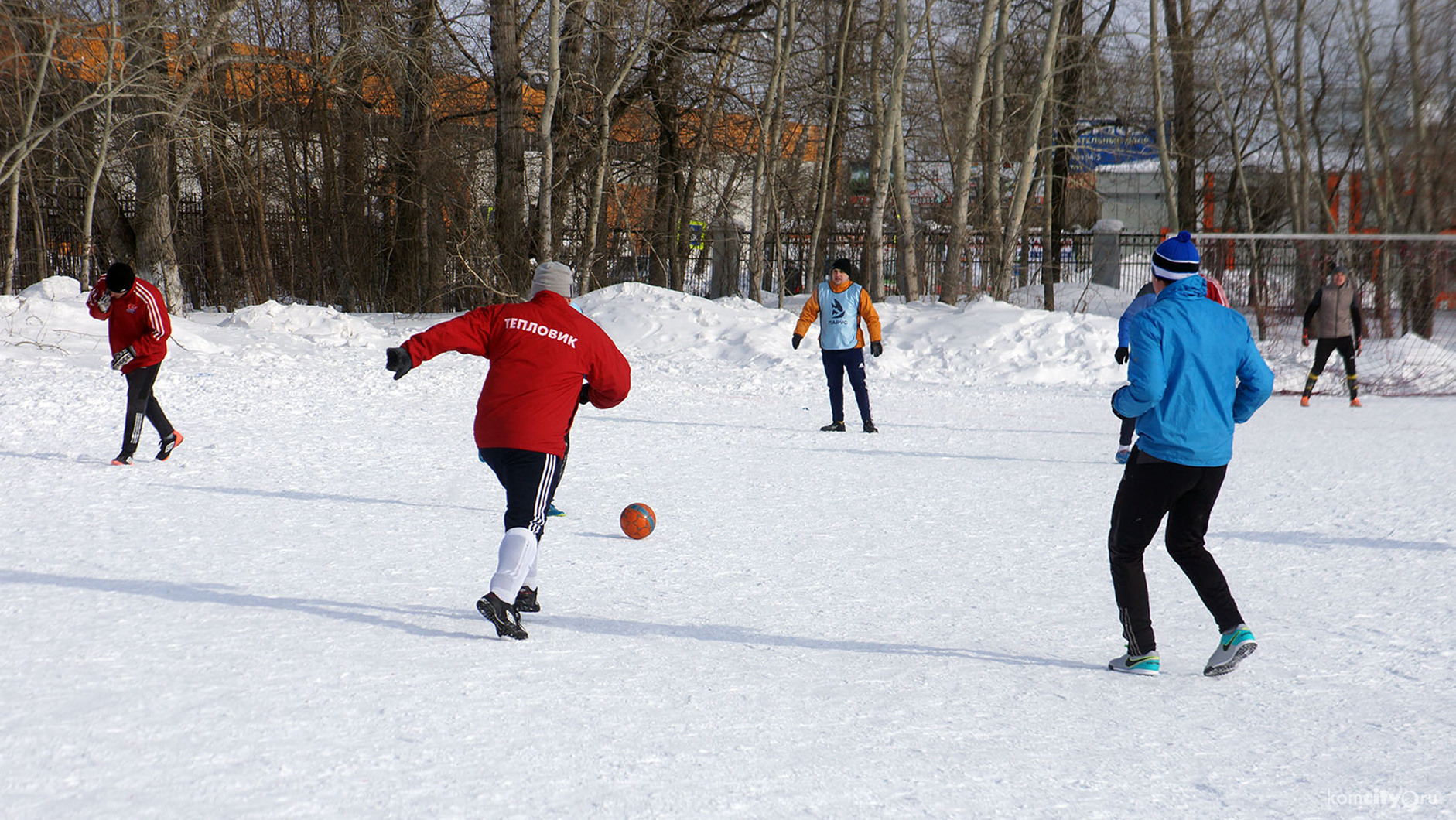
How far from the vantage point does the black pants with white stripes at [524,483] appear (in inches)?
193

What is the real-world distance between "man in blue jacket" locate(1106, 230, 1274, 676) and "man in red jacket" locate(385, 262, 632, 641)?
233 centimetres

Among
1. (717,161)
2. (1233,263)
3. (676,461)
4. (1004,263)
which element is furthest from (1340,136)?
(676,461)

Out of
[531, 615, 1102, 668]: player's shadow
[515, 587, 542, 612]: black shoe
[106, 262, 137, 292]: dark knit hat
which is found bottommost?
[531, 615, 1102, 668]: player's shadow

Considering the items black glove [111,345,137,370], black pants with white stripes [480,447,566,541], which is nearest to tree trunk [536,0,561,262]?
black glove [111,345,137,370]

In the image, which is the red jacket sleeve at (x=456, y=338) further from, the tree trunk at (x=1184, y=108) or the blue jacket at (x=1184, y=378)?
the tree trunk at (x=1184, y=108)

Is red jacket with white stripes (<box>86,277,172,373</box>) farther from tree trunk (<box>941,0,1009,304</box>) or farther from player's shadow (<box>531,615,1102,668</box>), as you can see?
tree trunk (<box>941,0,1009,304</box>)

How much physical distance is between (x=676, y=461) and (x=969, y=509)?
2.82m

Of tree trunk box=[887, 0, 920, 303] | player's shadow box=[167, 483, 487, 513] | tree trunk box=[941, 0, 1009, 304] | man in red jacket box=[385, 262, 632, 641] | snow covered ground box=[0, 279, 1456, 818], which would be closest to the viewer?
snow covered ground box=[0, 279, 1456, 818]

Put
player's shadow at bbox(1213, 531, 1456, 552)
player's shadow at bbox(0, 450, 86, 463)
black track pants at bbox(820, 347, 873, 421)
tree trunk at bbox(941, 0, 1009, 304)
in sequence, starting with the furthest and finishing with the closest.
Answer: tree trunk at bbox(941, 0, 1009, 304) → black track pants at bbox(820, 347, 873, 421) → player's shadow at bbox(0, 450, 86, 463) → player's shadow at bbox(1213, 531, 1456, 552)

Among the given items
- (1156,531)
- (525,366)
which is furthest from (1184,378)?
(525,366)

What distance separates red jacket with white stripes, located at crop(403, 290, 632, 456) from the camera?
4.88 metres

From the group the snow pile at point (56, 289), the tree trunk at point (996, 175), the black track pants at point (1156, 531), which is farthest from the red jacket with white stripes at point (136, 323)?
the tree trunk at point (996, 175)

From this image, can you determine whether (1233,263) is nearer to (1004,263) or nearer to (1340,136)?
(1004,263)

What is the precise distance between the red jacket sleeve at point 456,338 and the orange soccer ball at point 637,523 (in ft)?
6.56
